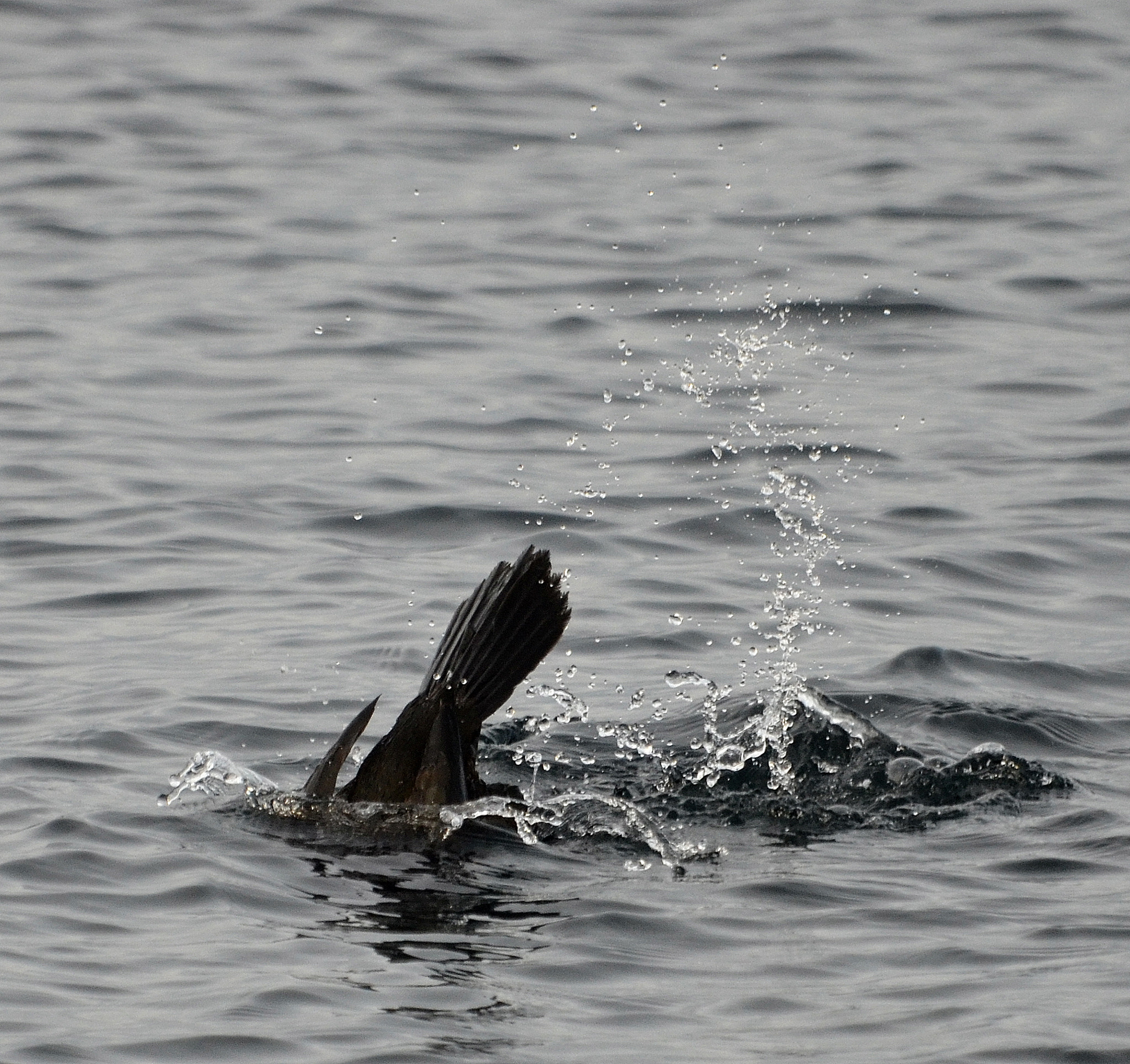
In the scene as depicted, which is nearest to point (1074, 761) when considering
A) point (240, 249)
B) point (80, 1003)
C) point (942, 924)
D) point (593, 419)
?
point (942, 924)

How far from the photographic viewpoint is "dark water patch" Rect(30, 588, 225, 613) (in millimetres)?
8641

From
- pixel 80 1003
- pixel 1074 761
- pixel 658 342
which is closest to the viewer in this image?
pixel 80 1003

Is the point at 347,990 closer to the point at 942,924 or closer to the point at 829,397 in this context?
the point at 942,924

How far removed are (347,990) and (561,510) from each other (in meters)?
5.01

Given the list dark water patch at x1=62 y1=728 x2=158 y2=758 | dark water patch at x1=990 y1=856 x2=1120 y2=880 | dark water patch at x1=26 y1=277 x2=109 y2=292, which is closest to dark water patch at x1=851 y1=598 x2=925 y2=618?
dark water patch at x1=990 y1=856 x2=1120 y2=880

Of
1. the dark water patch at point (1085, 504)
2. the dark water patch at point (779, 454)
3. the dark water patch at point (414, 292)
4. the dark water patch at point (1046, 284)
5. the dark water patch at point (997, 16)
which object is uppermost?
the dark water patch at point (997, 16)

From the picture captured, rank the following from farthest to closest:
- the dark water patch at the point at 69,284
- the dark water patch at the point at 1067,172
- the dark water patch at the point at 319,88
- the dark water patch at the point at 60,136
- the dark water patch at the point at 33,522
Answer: the dark water patch at the point at 319,88, the dark water patch at the point at 60,136, the dark water patch at the point at 1067,172, the dark water patch at the point at 69,284, the dark water patch at the point at 33,522

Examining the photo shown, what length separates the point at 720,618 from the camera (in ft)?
29.0

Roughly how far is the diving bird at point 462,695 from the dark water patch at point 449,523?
316 cm

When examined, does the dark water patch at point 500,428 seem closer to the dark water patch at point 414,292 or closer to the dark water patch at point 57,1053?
the dark water patch at point 414,292

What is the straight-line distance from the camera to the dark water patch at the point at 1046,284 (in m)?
13.4

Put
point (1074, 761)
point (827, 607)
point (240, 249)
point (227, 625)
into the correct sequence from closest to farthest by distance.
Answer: point (1074, 761), point (227, 625), point (827, 607), point (240, 249)

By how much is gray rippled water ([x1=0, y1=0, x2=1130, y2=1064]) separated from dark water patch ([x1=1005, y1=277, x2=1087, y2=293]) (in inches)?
2.1

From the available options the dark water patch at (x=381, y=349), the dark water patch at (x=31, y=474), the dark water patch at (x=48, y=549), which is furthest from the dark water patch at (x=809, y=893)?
the dark water patch at (x=381, y=349)
